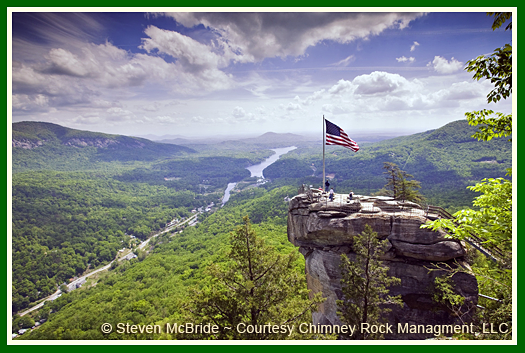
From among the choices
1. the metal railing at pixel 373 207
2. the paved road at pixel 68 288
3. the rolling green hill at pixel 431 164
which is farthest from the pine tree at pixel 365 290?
the paved road at pixel 68 288

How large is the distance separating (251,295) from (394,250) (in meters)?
7.86

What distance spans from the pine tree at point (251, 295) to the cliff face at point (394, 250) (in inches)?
157

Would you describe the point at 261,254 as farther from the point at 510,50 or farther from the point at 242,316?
the point at 510,50

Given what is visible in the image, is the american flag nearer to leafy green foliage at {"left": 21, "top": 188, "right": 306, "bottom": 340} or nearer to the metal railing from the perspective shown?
the metal railing

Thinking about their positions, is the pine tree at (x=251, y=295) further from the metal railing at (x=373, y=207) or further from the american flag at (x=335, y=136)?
the american flag at (x=335, y=136)

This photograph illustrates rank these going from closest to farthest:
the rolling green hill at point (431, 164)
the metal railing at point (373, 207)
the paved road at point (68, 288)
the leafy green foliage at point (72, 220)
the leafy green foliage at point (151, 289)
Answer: the metal railing at point (373, 207) → the leafy green foliage at point (151, 289) → the paved road at point (68, 288) → the leafy green foliage at point (72, 220) → the rolling green hill at point (431, 164)

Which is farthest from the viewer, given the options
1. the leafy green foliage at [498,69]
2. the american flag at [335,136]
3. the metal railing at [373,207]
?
the american flag at [335,136]

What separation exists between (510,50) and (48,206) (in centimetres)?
11875

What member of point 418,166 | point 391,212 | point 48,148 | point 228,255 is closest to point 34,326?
point 228,255

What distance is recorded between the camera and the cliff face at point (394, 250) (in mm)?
10141

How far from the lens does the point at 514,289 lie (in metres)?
5.92

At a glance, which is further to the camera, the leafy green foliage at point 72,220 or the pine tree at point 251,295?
the leafy green foliage at point 72,220

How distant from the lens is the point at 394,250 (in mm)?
10938

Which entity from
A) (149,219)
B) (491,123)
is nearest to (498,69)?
(491,123)
